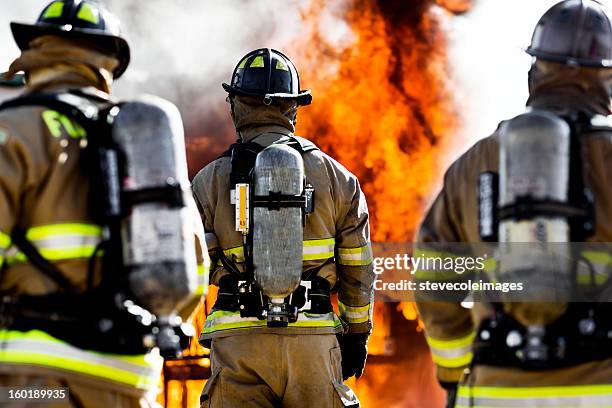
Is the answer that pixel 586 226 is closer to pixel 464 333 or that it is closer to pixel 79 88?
pixel 464 333

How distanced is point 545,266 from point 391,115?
21.4ft

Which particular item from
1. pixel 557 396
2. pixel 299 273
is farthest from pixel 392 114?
pixel 557 396

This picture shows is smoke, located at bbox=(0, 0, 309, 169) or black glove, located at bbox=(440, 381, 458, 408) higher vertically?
smoke, located at bbox=(0, 0, 309, 169)

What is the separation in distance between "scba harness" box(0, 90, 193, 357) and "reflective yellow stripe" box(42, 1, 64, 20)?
1.22ft

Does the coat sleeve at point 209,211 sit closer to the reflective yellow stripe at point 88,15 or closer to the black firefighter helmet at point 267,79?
the black firefighter helmet at point 267,79

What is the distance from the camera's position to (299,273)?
218 inches

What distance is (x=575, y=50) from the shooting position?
4.16 meters

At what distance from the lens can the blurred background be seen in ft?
32.7

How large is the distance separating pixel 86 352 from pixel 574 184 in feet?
5.46

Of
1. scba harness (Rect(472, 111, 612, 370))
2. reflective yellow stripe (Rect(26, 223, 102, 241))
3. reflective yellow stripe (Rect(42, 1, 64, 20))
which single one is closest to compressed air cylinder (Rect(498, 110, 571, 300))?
scba harness (Rect(472, 111, 612, 370))

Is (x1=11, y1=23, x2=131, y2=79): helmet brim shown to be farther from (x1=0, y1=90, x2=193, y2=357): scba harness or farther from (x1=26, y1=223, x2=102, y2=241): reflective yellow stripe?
(x1=26, y1=223, x2=102, y2=241): reflective yellow stripe

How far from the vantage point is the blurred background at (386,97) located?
9.95 m

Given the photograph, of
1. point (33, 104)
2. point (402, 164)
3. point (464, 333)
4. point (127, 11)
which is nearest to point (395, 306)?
point (402, 164)

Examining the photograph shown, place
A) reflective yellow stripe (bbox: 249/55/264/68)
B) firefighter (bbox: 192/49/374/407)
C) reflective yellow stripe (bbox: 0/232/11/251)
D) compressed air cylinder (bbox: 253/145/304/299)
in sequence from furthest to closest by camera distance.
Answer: reflective yellow stripe (bbox: 249/55/264/68) < firefighter (bbox: 192/49/374/407) < compressed air cylinder (bbox: 253/145/304/299) < reflective yellow stripe (bbox: 0/232/11/251)
